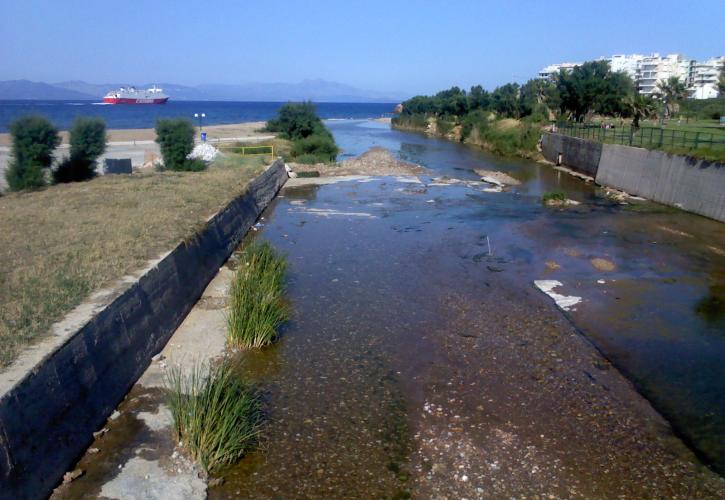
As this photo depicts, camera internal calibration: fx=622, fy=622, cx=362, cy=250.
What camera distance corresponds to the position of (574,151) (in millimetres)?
41156

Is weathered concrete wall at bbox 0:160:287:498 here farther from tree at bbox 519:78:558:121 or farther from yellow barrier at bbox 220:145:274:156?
tree at bbox 519:78:558:121

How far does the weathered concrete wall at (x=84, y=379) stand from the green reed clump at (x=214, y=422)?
0.96 m

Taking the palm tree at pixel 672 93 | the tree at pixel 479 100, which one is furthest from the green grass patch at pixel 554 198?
the tree at pixel 479 100

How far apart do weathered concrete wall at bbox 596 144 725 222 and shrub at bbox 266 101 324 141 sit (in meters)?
23.9

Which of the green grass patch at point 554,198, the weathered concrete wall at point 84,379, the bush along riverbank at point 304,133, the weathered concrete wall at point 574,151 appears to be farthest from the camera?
the bush along riverbank at point 304,133

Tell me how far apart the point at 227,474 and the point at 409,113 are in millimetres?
105247

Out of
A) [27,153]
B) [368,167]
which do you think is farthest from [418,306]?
[368,167]

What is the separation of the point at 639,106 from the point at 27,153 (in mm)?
44444

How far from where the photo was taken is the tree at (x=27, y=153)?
811 inches

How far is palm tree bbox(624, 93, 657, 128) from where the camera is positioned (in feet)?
161

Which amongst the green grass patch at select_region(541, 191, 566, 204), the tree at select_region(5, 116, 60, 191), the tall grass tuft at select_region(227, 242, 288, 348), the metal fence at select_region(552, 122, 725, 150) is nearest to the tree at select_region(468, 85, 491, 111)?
the metal fence at select_region(552, 122, 725, 150)

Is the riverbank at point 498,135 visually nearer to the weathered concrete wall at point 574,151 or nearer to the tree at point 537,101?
the weathered concrete wall at point 574,151

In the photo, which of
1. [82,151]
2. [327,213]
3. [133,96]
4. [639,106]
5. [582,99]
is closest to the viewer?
[82,151]

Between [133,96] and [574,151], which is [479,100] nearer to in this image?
[574,151]
